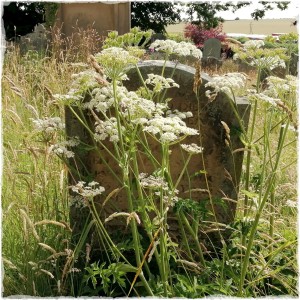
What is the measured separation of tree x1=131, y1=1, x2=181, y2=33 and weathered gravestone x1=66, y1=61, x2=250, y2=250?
20.9 metres

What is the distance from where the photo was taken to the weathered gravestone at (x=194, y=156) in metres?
3.44

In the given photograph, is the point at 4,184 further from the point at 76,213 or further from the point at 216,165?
the point at 216,165

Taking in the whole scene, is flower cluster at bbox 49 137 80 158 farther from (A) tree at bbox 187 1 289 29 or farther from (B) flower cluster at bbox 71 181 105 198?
(A) tree at bbox 187 1 289 29

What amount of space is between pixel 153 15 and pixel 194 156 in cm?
2210

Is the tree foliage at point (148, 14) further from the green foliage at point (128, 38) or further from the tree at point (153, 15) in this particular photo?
the green foliage at point (128, 38)

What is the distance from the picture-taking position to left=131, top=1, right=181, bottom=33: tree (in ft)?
78.8

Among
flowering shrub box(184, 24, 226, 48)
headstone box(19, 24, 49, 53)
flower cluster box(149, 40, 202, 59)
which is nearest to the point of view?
flower cluster box(149, 40, 202, 59)

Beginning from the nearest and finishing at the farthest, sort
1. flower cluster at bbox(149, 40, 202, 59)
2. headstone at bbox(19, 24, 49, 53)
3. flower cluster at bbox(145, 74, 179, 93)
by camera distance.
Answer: flower cluster at bbox(145, 74, 179, 93), flower cluster at bbox(149, 40, 202, 59), headstone at bbox(19, 24, 49, 53)

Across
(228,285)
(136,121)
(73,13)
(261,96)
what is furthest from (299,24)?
(73,13)

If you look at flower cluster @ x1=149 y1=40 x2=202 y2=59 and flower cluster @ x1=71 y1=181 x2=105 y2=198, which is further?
flower cluster @ x1=149 y1=40 x2=202 y2=59

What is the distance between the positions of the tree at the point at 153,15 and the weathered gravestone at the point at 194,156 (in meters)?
20.9

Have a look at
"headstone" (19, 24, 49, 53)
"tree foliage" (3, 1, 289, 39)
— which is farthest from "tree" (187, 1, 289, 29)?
"headstone" (19, 24, 49, 53)

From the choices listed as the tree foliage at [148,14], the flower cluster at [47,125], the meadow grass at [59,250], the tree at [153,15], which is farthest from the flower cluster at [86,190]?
the tree at [153,15]

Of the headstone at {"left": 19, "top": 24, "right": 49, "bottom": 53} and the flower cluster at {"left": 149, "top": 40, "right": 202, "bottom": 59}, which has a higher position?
the flower cluster at {"left": 149, "top": 40, "right": 202, "bottom": 59}
